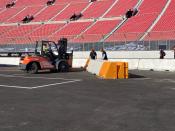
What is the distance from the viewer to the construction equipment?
25.4 m

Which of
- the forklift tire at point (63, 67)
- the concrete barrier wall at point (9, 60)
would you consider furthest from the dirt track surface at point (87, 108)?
the concrete barrier wall at point (9, 60)

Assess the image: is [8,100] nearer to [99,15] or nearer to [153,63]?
[153,63]

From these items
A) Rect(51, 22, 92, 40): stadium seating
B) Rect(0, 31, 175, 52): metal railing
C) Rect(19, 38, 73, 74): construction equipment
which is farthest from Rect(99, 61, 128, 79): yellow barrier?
Rect(51, 22, 92, 40): stadium seating

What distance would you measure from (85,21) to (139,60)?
2658 cm

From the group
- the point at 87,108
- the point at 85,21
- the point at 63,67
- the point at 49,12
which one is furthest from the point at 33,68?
the point at 49,12

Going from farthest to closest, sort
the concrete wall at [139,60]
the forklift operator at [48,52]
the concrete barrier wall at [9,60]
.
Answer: the concrete barrier wall at [9,60] → the concrete wall at [139,60] → the forklift operator at [48,52]

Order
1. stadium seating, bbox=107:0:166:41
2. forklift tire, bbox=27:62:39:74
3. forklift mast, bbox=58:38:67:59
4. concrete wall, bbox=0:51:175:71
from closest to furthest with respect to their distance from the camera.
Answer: forklift tire, bbox=27:62:39:74
forklift mast, bbox=58:38:67:59
concrete wall, bbox=0:51:175:71
stadium seating, bbox=107:0:166:41

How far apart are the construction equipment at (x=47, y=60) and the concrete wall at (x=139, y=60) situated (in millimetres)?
6263

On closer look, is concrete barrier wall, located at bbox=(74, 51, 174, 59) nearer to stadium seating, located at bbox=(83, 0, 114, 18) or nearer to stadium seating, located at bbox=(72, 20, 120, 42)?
stadium seating, located at bbox=(72, 20, 120, 42)

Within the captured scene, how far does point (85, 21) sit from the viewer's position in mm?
56438

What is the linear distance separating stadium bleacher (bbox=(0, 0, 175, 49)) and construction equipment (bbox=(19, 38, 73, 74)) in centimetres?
1512

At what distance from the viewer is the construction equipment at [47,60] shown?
2539 cm

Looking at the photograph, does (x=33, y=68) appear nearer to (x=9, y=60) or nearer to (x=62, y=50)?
(x=62, y=50)

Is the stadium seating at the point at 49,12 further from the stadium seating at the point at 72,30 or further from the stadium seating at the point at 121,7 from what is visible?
the stadium seating at the point at 121,7
